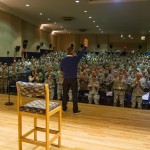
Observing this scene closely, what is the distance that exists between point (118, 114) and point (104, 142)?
135 centimetres

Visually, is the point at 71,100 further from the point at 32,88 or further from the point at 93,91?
the point at 32,88

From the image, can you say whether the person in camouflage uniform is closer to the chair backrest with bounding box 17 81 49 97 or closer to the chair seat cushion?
the chair seat cushion

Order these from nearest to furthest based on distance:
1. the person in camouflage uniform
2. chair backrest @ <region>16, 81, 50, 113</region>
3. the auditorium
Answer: chair backrest @ <region>16, 81, 50, 113</region>
the auditorium
the person in camouflage uniform

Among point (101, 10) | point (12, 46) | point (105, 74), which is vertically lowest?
point (105, 74)

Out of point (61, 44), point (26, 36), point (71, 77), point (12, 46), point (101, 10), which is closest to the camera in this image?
point (71, 77)

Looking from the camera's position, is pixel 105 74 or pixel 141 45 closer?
pixel 105 74

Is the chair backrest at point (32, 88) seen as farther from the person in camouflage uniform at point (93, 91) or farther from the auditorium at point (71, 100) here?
the person in camouflage uniform at point (93, 91)

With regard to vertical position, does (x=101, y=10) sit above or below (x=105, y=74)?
above

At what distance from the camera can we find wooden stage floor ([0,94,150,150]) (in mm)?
3049

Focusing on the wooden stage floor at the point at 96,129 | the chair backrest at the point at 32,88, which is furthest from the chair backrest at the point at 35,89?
the wooden stage floor at the point at 96,129

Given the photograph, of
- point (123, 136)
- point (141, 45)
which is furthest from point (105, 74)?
point (141, 45)

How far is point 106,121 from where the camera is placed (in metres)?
4.01

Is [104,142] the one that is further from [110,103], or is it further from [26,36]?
[26,36]

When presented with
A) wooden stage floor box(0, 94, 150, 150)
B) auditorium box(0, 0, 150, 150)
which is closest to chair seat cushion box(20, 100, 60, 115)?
auditorium box(0, 0, 150, 150)
